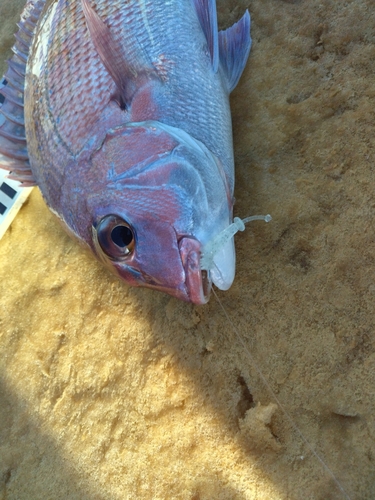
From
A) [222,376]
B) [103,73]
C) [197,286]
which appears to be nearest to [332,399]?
Result: [222,376]

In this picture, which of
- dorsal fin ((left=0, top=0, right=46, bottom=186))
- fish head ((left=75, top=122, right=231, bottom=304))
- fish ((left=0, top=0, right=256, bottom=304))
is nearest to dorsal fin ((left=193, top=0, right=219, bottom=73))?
fish ((left=0, top=0, right=256, bottom=304))

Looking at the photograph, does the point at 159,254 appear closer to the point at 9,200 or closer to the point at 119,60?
the point at 119,60

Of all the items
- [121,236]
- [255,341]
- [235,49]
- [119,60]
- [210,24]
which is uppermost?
[119,60]

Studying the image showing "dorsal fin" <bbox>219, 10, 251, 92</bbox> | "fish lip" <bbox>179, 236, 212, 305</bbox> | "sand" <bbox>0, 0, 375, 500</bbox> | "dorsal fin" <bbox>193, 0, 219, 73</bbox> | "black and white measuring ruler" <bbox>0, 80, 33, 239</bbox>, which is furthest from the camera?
A: "black and white measuring ruler" <bbox>0, 80, 33, 239</bbox>

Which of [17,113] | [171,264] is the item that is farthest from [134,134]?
[17,113]

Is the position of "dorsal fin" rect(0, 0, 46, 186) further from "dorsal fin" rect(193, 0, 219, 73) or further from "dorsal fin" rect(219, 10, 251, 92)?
"dorsal fin" rect(219, 10, 251, 92)
